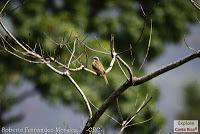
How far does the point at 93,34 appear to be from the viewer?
8.27 m

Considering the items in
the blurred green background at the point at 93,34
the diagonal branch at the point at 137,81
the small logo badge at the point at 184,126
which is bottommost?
the diagonal branch at the point at 137,81

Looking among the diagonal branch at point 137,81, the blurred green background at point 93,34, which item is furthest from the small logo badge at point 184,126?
the blurred green background at point 93,34

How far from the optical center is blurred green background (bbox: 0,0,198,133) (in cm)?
840

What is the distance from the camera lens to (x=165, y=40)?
9.10 metres

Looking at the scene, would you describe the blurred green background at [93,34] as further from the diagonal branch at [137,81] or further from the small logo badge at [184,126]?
the diagonal branch at [137,81]

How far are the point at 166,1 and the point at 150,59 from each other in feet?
2.62

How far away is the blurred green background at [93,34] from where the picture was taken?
8.40 metres

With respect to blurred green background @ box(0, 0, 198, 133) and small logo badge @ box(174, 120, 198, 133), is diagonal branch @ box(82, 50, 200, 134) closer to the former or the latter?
small logo badge @ box(174, 120, 198, 133)

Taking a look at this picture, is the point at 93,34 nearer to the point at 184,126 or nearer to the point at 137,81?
the point at 184,126

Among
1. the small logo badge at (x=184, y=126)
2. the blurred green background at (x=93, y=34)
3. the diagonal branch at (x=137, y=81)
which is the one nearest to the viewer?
the diagonal branch at (x=137, y=81)

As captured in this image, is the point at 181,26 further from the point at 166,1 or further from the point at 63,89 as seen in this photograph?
the point at 63,89

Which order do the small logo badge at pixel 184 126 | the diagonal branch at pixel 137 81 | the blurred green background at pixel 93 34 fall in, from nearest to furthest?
the diagonal branch at pixel 137 81, the small logo badge at pixel 184 126, the blurred green background at pixel 93 34

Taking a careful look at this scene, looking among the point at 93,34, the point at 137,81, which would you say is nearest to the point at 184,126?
the point at 137,81

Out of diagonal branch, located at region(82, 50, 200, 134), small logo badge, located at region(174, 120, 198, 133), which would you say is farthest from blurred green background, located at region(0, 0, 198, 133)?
diagonal branch, located at region(82, 50, 200, 134)
